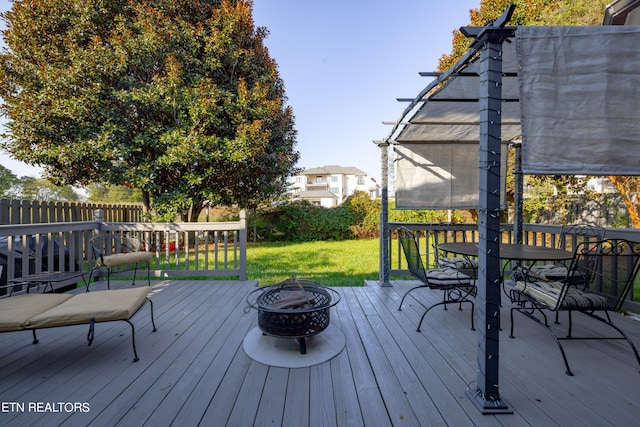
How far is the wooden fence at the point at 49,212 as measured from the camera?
13.8ft

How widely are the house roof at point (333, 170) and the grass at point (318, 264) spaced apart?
109 ft

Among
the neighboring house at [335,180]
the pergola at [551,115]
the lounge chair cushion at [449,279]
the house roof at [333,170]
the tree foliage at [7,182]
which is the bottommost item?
the lounge chair cushion at [449,279]

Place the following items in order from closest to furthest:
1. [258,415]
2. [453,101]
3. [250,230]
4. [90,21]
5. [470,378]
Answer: [258,415] → [470,378] → [453,101] → [90,21] → [250,230]

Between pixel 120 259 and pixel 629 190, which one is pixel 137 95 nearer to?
pixel 120 259

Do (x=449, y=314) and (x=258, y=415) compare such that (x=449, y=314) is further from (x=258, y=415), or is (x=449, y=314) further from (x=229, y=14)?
(x=229, y=14)

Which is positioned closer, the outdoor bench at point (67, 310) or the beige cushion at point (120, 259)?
the outdoor bench at point (67, 310)

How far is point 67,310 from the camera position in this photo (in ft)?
6.60


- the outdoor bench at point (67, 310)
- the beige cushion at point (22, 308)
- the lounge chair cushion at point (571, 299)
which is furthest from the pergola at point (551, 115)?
the beige cushion at point (22, 308)

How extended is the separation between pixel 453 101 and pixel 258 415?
2.96m

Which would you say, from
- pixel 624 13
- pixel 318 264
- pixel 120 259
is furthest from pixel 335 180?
pixel 120 259

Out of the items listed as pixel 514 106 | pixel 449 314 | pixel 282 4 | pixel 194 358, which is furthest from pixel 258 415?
pixel 282 4

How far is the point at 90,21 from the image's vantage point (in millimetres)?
6152

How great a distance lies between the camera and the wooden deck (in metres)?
1.51

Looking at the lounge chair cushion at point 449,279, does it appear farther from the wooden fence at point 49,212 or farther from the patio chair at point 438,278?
the wooden fence at point 49,212
